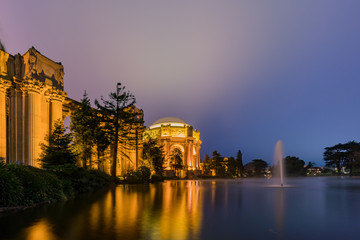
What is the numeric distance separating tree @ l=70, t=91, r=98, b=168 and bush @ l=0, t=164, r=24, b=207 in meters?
17.7

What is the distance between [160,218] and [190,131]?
9785 cm

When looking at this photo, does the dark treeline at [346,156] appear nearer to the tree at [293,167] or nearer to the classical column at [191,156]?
the tree at [293,167]

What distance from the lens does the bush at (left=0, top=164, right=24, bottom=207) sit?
34.1 ft

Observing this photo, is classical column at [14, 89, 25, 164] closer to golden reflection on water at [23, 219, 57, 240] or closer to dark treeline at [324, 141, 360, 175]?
golden reflection on water at [23, 219, 57, 240]

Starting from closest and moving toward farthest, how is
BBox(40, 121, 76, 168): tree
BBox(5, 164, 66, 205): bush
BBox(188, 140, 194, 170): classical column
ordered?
BBox(5, 164, 66, 205): bush < BBox(40, 121, 76, 168): tree < BBox(188, 140, 194, 170): classical column

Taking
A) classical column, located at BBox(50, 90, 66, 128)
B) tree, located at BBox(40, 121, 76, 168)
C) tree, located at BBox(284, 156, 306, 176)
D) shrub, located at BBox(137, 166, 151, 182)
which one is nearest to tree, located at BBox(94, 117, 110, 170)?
classical column, located at BBox(50, 90, 66, 128)

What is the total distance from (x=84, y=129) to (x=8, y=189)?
19505 millimetres

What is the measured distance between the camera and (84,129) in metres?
29.7

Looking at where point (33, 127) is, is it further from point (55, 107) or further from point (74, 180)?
point (74, 180)

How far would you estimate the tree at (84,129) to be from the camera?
29172mm

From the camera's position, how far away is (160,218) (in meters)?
9.09

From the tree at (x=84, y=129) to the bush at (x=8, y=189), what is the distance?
17688 millimetres

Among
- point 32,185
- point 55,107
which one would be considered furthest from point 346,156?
point 32,185

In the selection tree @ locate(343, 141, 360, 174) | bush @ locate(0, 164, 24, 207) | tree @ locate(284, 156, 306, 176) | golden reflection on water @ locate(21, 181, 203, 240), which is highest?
bush @ locate(0, 164, 24, 207)
